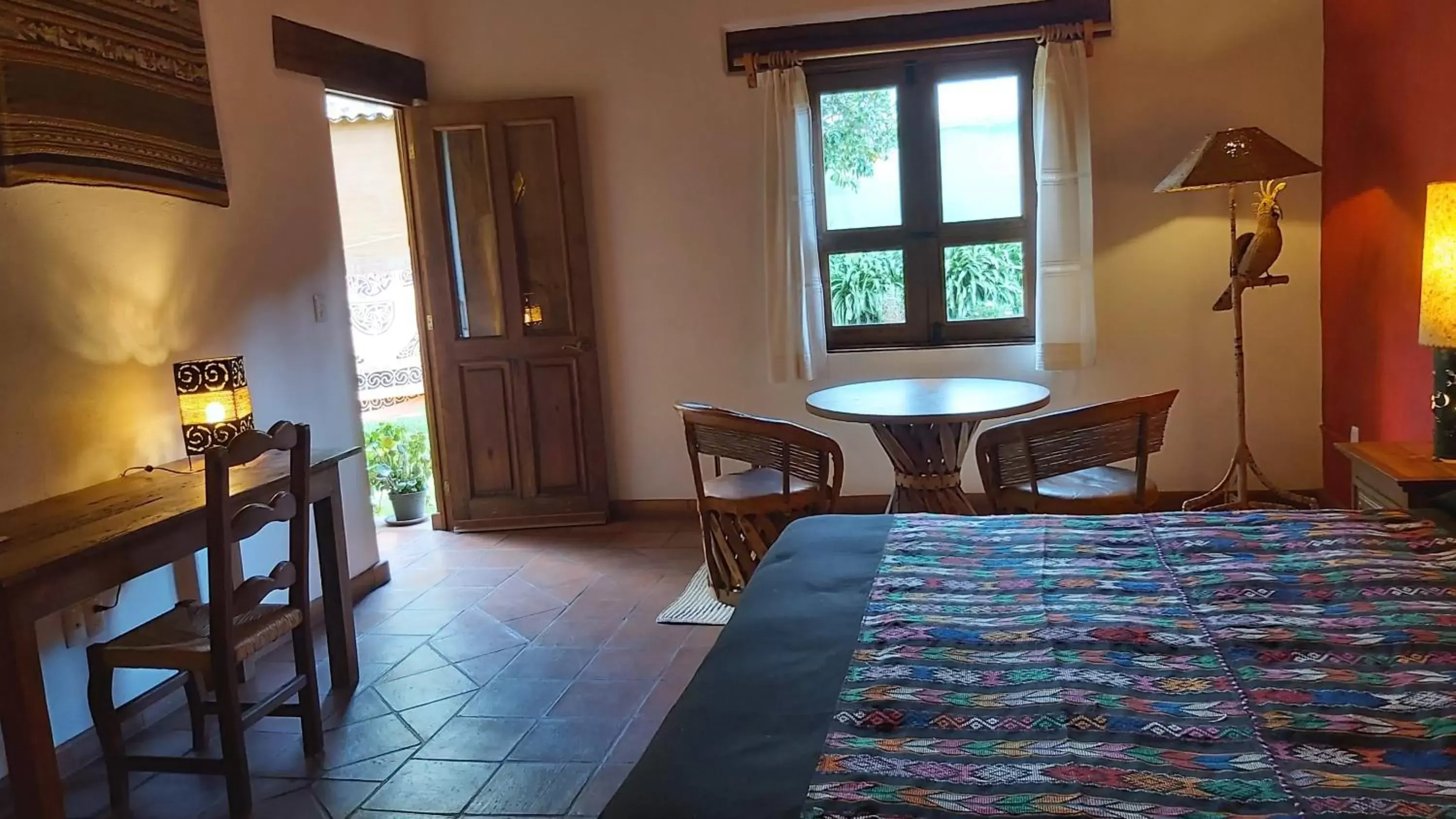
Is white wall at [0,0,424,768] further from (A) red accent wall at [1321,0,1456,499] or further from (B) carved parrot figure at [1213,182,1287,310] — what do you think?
(A) red accent wall at [1321,0,1456,499]

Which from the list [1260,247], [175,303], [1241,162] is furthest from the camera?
[1260,247]

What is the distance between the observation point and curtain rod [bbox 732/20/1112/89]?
4395mm

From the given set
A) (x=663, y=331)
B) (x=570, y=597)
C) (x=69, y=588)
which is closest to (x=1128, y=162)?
(x=663, y=331)

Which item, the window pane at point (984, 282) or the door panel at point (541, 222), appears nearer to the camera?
the window pane at point (984, 282)

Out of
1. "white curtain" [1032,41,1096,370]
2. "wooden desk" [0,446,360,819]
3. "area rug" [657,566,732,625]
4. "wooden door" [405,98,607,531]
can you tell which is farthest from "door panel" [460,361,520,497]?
"white curtain" [1032,41,1096,370]

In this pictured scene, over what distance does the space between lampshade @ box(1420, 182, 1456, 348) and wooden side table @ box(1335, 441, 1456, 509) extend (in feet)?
1.08

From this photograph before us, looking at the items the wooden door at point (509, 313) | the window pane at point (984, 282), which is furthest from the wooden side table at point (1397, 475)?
the wooden door at point (509, 313)

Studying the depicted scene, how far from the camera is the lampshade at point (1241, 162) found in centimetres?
384

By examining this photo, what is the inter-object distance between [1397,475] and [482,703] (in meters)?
2.62

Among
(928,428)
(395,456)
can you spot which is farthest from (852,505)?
(395,456)

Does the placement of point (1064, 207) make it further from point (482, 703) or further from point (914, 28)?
point (482, 703)

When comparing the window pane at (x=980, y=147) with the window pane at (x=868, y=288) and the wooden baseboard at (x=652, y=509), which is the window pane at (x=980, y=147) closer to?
the window pane at (x=868, y=288)

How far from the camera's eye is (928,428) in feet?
11.7

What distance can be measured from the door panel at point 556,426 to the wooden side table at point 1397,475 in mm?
3237
